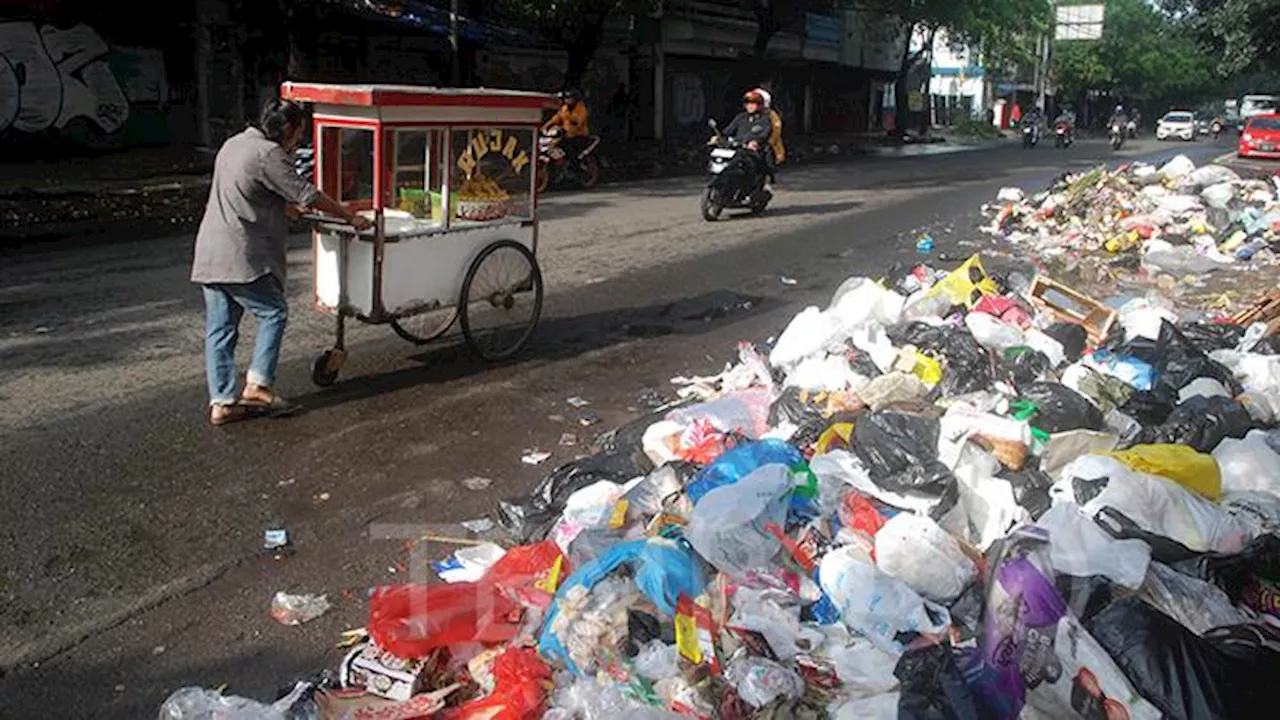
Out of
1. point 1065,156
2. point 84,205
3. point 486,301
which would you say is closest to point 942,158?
point 1065,156

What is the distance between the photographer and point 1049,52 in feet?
167

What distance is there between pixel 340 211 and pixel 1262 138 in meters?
31.5

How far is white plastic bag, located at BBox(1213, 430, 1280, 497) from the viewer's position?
154 inches

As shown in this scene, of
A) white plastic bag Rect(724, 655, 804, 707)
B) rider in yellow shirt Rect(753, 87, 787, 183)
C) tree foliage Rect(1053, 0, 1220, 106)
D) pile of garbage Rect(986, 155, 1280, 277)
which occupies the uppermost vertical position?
tree foliage Rect(1053, 0, 1220, 106)

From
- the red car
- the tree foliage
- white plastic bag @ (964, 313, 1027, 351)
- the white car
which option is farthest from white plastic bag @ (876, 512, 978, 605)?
the tree foliage

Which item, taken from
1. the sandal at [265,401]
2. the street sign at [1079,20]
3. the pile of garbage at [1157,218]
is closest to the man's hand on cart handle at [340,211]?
the sandal at [265,401]

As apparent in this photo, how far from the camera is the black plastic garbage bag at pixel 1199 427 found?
4.30 meters

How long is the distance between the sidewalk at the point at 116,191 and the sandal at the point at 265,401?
21.2 ft

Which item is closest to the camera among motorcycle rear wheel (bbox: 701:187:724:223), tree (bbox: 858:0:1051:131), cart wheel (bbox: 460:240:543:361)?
cart wheel (bbox: 460:240:543:361)

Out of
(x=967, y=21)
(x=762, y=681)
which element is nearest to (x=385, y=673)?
(x=762, y=681)

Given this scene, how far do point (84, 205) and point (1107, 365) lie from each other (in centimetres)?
1211

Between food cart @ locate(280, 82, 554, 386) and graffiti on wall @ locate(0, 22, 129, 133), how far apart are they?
1357cm

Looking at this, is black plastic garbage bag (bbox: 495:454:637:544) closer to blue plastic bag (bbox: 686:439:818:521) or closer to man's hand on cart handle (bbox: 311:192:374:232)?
blue plastic bag (bbox: 686:439:818:521)

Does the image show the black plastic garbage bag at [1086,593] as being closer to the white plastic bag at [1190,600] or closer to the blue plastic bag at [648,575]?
the white plastic bag at [1190,600]
